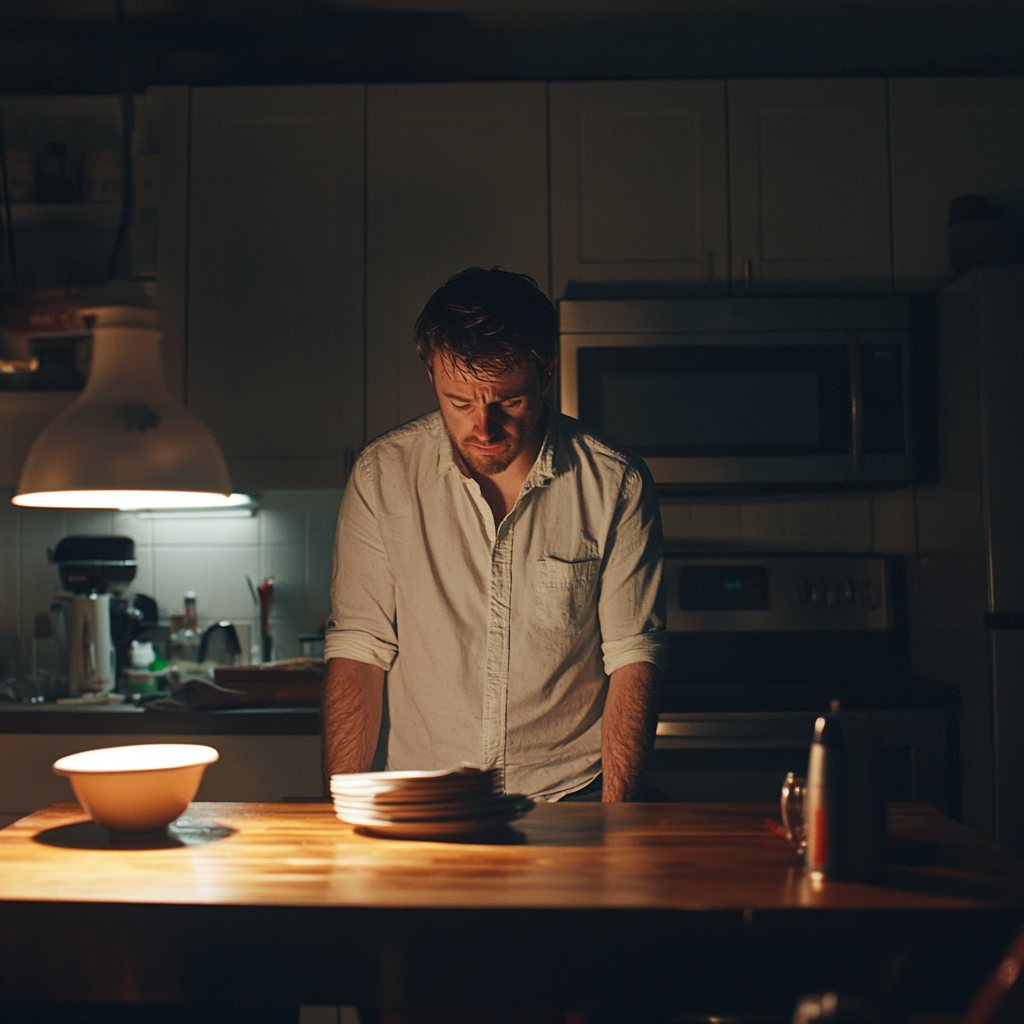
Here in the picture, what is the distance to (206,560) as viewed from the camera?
296cm

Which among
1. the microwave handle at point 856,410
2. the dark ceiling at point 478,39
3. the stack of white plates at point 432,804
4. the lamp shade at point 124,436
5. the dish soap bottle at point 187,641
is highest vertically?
the dark ceiling at point 478,39

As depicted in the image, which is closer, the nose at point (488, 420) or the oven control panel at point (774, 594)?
the nose at point (488, 420)

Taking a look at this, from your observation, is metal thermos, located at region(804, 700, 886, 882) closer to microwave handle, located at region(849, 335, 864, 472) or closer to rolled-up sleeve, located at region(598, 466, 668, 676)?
rolled-up sleeve, located at region(598, 466, 668, 676)

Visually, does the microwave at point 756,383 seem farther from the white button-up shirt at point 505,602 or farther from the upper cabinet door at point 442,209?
the white button-up shirt at point 505,602

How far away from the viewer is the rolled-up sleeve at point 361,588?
175cm

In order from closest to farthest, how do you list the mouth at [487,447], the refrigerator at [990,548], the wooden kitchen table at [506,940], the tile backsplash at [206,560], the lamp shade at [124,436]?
the wooden kitchen table at [506,940]
the lamp shade at [124,436]
the mouth at [487,447]
the refrigerator at [990,548]
the tile backsplash at [206,560]

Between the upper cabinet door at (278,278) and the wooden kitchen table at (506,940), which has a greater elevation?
the upper cabinet door at (278,278)

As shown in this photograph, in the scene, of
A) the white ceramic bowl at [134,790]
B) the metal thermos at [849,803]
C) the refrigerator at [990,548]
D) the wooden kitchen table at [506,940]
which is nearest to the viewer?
the wooden kitchen table at [506,940]

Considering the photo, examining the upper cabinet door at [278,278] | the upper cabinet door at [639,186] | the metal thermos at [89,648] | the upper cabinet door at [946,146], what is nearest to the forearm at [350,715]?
the upper cabinet door at [278,278]

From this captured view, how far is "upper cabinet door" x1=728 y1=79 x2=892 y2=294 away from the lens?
2.66m

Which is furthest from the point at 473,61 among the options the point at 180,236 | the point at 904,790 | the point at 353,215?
the point at 904,790

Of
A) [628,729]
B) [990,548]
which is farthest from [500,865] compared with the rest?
[990,548]

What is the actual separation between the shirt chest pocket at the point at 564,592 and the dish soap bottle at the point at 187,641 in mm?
1418

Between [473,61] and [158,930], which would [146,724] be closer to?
[158,930]
